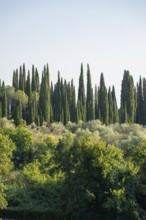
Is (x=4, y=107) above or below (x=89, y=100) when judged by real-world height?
below

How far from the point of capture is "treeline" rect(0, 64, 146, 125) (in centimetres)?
6328

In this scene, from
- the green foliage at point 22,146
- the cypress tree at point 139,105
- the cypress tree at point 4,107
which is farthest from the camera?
the cypress tree at point 139,105

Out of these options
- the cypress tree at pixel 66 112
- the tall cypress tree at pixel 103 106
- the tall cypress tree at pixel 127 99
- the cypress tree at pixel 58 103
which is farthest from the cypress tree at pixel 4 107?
the tall cypress tree at pixel 127 99

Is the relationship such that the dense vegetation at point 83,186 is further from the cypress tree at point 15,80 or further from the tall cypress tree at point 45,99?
the cypress tree at point 15,80

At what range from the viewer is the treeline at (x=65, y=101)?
63.3m

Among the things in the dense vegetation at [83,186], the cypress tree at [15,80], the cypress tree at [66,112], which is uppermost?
the cypress tree at [15,80]

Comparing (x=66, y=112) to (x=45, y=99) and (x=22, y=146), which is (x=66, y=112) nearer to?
(x=45, y=99)

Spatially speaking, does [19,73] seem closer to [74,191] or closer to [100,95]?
[100,95]

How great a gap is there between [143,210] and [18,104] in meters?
35.7

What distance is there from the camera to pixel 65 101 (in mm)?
65438

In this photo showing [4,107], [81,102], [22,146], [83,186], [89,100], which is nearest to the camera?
[83,186]

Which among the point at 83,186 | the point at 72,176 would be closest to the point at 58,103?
the point at 72,176

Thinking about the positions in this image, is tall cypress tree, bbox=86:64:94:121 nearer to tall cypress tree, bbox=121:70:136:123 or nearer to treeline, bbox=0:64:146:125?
treeline, bbox=0:64:146:125

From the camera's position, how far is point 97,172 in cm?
2919
